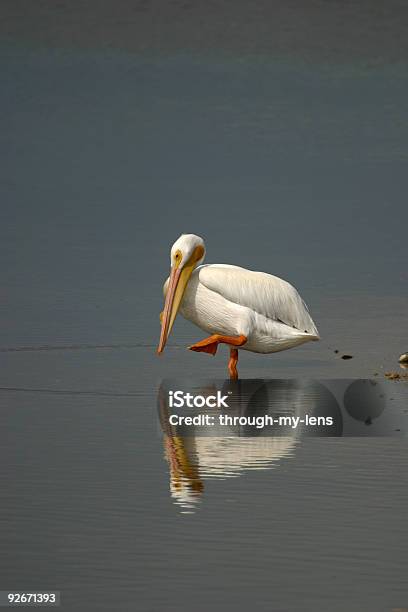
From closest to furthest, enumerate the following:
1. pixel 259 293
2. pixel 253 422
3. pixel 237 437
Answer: pixel 237 437, pixel 253 422, pixel 259 293

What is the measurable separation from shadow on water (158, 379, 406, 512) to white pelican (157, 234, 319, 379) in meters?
0.46

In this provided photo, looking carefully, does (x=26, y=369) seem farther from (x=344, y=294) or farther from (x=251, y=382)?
(x=344, y=294)

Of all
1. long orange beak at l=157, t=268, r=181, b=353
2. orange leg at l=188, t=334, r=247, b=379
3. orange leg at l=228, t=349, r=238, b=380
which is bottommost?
orange leg at l=228, t=349, r=238, b=380

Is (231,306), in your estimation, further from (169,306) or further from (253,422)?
(253,422)

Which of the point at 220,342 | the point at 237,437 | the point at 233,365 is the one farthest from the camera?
the point at 233,365

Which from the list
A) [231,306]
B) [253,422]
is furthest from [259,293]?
[253,422]

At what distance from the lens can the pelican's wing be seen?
9.30 meters

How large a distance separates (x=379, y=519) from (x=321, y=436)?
176cm

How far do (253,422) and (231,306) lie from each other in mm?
1894

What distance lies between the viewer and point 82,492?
18.9 feet

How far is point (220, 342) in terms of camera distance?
9023 millimetres

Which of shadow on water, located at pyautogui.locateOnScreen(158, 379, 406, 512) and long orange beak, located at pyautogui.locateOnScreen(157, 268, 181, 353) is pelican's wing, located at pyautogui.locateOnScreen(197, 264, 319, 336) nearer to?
long orange beak, located at pyautogui.locateOnScreen(157, 268, 181, 353)

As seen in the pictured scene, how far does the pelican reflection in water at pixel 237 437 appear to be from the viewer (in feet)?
20.1

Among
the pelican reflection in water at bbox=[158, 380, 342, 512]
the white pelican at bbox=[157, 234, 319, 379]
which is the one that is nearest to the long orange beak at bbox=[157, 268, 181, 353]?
the white pelican at bbox=[157, 234, 319, 379]
